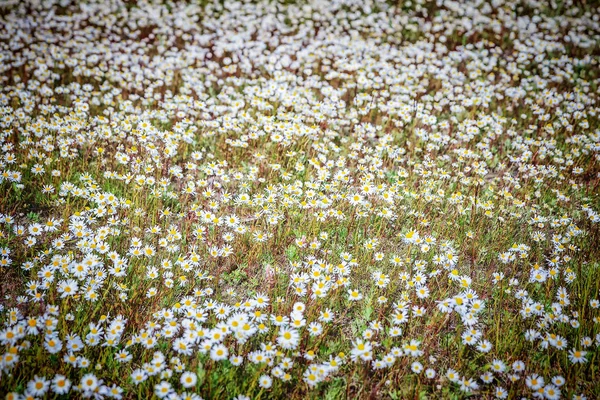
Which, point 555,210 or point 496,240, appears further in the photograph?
point 555,210

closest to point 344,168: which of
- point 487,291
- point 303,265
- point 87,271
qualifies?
point 303,265

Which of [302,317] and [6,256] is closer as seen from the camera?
[302,317]

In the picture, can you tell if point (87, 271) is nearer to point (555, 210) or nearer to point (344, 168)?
point (344, 168)

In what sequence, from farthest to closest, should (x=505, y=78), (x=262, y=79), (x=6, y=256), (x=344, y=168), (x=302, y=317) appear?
(x=505, y=78), (x=262, y=79), (x=344, y=168), (x=6, y=256), (x=302, y=317)

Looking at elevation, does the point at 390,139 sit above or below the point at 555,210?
above

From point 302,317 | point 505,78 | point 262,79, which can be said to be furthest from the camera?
point 505,78

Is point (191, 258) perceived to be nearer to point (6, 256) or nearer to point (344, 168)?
point (6, 256)

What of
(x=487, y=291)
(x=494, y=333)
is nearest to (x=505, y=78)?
(x=487, y=291)

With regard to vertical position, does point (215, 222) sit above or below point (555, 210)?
above
